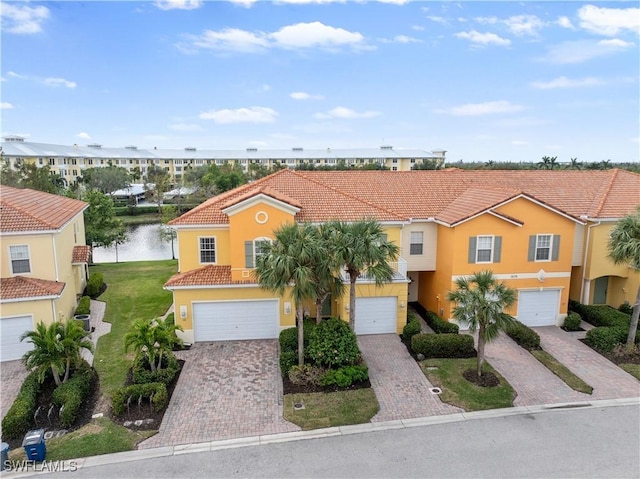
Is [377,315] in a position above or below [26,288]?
below

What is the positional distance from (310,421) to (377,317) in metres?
8.05

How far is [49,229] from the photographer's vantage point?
19.2 m

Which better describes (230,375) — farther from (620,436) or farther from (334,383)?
(620,436)

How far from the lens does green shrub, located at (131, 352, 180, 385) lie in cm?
1589

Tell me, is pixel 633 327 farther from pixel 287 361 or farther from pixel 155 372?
pixel 155 372

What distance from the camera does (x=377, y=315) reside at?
2105 cm

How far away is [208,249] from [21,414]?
10.0 m

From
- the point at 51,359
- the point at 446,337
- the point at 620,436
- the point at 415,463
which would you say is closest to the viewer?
the point at 415,463

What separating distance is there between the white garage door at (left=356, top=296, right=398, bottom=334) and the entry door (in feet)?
40.5

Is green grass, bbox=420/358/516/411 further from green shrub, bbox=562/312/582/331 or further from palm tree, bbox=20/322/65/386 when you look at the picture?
palm tree, bbox=20/322/65/386

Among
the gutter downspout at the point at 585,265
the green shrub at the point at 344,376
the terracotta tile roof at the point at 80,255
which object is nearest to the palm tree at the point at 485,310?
the green shrub at the point at 344,376

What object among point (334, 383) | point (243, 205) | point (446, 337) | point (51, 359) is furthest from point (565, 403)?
point (51, 359)

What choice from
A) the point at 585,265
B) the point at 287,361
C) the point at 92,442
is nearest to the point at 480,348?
the point at 287,361

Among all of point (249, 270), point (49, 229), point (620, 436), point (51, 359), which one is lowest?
point (620, 436)
